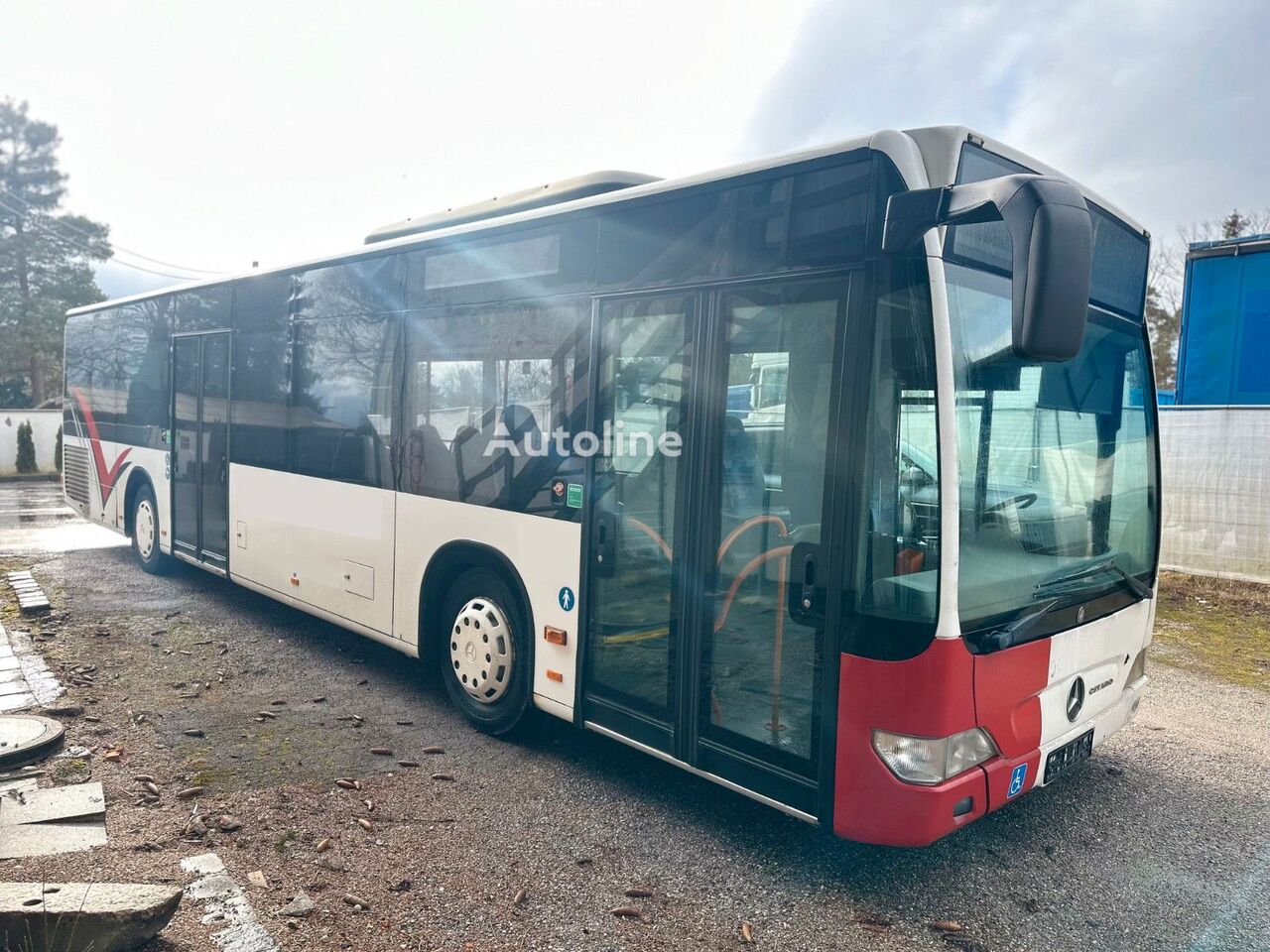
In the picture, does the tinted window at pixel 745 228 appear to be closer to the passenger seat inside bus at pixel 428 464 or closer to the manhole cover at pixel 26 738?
the passenger seat inside bus at pixel 428 464

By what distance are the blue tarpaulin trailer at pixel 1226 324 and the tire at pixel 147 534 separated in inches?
471

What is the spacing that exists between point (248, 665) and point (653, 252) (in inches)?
172

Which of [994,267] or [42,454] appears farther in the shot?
[42,454]

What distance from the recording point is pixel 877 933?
3.36 metres

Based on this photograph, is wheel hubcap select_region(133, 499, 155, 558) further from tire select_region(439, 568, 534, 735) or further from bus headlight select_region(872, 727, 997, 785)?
bus headlight select_region(872, 727, 997, 785)

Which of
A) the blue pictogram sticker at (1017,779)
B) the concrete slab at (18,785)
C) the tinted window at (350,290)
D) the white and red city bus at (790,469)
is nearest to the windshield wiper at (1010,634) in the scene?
the white and red city bus at (790,469)

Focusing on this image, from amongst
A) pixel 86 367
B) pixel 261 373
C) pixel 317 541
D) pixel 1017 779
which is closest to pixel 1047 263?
pixel 1017 779

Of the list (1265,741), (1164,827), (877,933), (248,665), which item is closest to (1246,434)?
(1265,741)

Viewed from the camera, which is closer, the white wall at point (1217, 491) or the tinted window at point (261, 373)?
the tinted window at point (261, 373)

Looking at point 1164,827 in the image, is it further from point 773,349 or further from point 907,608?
point 773,349

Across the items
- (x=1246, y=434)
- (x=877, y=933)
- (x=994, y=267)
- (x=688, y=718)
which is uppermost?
(x=994, y=267)

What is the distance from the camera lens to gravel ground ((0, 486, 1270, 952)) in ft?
11.0

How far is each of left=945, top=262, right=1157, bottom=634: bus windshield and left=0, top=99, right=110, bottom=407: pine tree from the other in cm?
4079

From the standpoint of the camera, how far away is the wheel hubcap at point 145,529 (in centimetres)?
951
